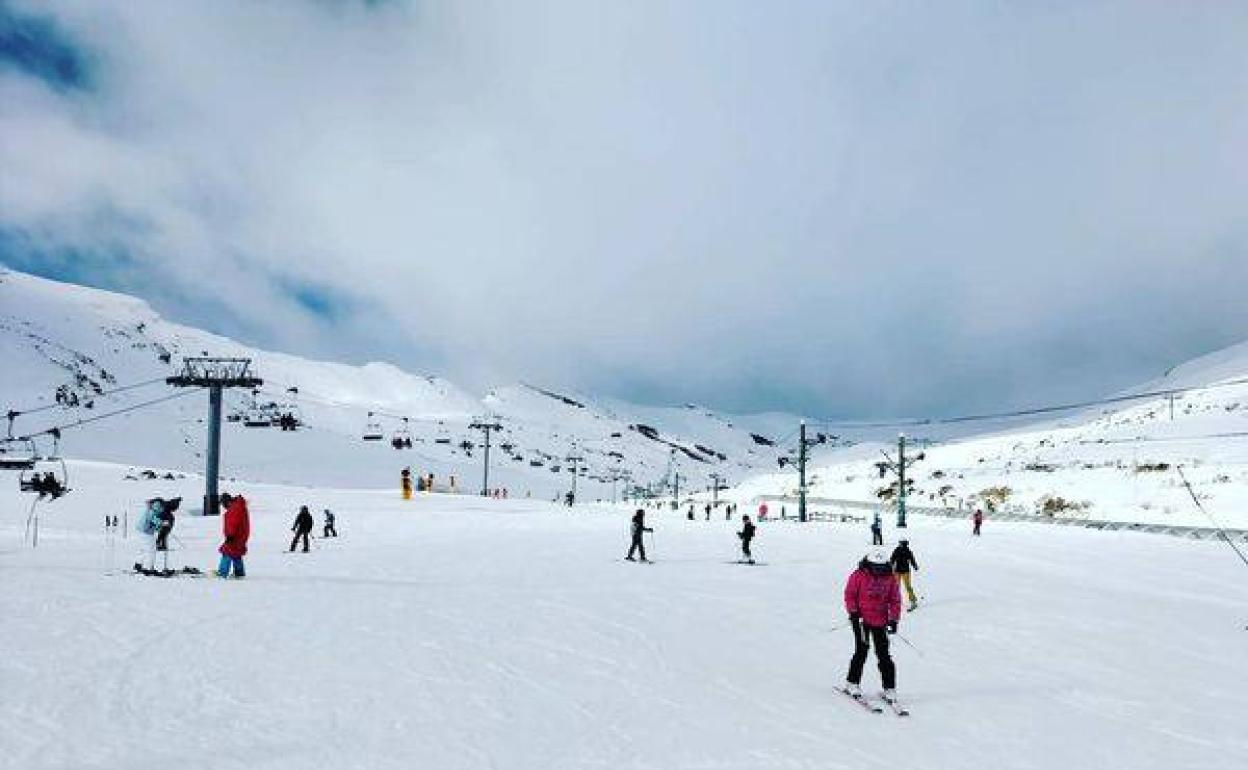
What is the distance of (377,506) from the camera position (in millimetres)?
53281

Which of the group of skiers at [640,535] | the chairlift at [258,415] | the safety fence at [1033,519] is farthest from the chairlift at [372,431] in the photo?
the group of skiers at [640,535]

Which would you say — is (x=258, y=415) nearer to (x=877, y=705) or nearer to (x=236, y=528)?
(x=236, y=528)

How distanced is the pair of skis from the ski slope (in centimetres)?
18

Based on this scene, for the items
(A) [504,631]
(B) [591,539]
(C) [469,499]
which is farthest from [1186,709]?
(C) [469,499]

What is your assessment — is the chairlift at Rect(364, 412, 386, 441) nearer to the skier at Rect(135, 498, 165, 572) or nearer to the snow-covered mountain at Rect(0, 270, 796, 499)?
the snow-covered mountain at Rect(0, 270, 796, 499)

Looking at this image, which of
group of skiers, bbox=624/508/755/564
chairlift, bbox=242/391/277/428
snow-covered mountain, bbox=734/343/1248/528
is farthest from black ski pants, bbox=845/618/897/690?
chairlift, bbox=242/391/277/428

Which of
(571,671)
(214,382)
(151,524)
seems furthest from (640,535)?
(214,382)

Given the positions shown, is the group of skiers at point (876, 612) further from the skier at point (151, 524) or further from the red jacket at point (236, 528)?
the skier at point (151, 524)

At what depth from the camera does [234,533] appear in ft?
59.9

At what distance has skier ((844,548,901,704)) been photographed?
10414 millimetres

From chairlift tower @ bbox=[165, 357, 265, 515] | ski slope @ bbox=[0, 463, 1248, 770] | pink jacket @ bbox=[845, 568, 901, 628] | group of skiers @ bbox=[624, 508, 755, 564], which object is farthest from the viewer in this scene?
chairlift tower @ bbox=[165, 357, 265, 515]

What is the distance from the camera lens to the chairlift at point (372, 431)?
137750mm

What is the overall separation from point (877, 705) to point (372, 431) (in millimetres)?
156128

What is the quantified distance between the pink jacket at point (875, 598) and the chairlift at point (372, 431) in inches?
5251
